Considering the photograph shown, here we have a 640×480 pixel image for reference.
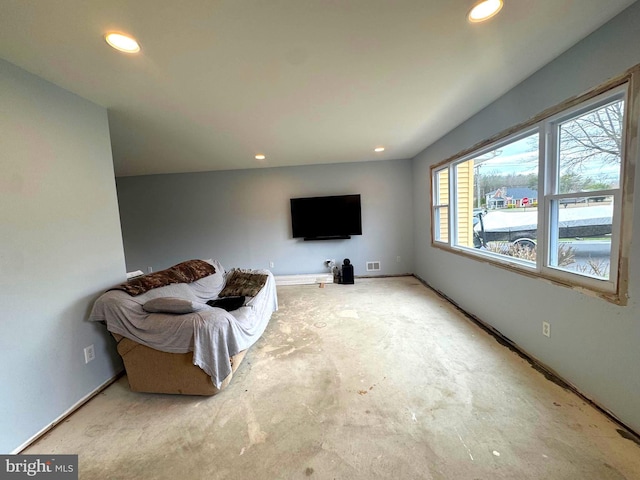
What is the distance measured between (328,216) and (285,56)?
348 centimetres

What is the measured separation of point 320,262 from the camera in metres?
5.22

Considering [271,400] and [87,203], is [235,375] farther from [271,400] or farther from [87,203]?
[87,203]

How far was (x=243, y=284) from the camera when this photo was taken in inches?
127

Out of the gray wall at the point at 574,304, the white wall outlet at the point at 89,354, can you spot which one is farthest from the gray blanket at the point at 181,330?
the gray wall at the point at 574,304

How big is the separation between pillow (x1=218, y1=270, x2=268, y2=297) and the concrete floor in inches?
31.9

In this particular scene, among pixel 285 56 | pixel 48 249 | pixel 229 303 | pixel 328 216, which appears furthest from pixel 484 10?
pixel 328 216

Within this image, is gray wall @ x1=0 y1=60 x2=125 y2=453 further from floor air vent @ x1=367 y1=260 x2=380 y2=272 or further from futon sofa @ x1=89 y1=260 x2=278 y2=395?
floor air vent @ x1=367 y1=260 x2=380 y2=272

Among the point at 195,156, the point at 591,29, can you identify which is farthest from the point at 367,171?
the point at 591,29

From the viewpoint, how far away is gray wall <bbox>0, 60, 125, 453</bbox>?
1.51 metres

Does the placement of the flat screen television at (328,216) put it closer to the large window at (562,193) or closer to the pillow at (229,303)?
the large window at (562,193)

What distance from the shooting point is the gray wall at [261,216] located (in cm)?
505

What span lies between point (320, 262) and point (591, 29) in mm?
4436

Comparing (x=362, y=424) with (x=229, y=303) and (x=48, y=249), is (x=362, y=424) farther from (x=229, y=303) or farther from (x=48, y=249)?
(x=48, y=249)

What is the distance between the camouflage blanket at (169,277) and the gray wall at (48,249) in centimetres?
25
